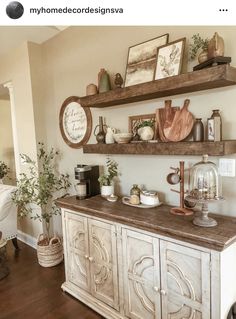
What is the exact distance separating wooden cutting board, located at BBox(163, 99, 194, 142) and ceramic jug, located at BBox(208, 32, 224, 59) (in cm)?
37

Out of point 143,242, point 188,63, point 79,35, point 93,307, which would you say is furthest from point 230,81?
point 93,307

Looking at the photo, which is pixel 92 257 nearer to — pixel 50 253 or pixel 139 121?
pixel 50 253

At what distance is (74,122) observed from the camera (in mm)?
2871

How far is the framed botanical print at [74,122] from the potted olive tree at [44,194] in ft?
1.14

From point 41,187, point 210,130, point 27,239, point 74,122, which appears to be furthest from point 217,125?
point 27,239

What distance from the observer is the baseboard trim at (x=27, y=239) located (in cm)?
341

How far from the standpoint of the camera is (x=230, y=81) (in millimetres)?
1558

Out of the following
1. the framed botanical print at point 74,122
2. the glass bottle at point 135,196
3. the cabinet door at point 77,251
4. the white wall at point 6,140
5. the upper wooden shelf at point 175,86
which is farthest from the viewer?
the white wall at point 6,140

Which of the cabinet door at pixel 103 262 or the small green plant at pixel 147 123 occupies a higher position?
the small green plant at pixel 147 123

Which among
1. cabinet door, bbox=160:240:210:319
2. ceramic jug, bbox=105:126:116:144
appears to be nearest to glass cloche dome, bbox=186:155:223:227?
cabinet door, bbox=160:240:210:319

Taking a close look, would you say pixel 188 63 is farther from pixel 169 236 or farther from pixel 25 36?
pixel 25 36

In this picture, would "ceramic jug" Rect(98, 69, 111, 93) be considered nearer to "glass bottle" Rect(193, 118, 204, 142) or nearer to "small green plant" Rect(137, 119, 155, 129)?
"small green plant" Rect(137, 119, 155, 129)

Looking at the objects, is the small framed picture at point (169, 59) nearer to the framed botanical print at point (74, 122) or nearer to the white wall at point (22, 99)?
the framed botanical print at point (74, 122)

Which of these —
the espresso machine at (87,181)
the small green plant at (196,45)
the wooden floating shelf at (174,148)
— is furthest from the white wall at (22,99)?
the small green plant at (196,45)
